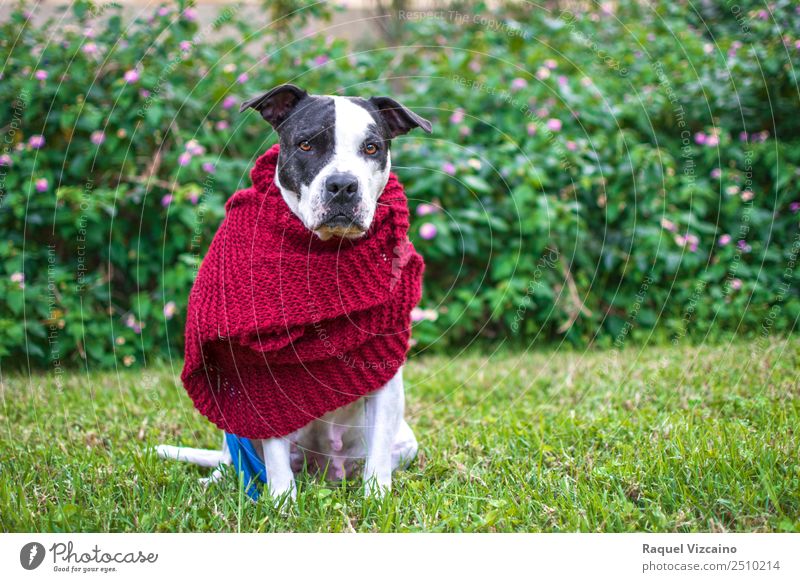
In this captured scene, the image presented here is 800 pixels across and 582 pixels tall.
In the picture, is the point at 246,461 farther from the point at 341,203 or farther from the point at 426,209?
the point at 426,209

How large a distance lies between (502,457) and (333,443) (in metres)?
0.83

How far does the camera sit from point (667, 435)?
144 inches

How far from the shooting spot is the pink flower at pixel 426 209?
597 centimetres

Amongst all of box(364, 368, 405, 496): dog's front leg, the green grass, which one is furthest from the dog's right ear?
the green grass

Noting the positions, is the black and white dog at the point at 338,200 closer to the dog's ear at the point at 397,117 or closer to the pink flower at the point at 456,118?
the dog's ear at the point at 397,117

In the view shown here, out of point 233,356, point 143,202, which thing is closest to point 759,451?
point 233,356

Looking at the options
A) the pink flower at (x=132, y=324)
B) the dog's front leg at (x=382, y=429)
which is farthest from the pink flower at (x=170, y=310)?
the dog's front leg at (x=382, y=429)

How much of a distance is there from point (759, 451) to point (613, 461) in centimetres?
61

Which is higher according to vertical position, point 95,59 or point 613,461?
point 95,59

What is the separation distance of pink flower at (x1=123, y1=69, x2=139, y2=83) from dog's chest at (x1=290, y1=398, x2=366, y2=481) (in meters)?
3.57

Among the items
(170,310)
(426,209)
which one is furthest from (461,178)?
(170,310)

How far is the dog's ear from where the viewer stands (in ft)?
10.8

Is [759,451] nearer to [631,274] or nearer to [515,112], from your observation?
[631,274]
